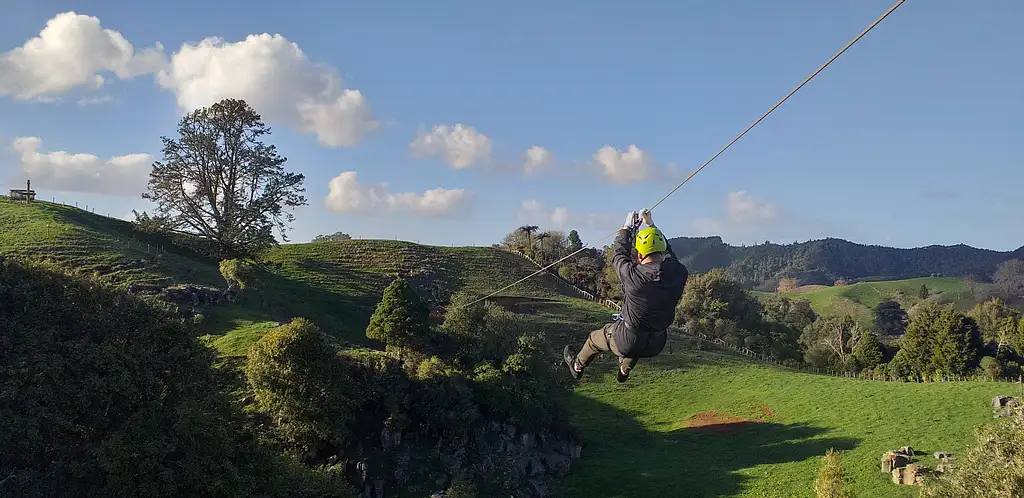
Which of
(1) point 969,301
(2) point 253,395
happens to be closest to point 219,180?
(2) point 253,395

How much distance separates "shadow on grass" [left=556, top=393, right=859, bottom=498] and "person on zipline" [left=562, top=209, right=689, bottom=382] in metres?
24.9

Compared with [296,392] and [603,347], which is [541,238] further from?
[603,347]

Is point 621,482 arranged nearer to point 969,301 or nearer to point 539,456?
point 539,456

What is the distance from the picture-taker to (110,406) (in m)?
19.6

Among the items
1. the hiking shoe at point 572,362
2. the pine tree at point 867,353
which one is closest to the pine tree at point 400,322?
the hiking shoe at point 572,362

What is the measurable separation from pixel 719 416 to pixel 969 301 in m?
156

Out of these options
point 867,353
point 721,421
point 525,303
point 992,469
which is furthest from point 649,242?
point 867,353

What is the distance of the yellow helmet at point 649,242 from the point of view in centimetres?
913

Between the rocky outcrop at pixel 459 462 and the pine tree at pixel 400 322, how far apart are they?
300 inches

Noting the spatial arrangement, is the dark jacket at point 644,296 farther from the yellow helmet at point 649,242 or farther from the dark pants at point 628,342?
the yellow helmet at point 649,242

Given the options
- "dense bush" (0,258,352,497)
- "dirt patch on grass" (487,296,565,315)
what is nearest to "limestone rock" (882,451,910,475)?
"dense bush" (0,258,352,497)

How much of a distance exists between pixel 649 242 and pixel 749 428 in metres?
37.3

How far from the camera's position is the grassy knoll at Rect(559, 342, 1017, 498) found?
32406 mm

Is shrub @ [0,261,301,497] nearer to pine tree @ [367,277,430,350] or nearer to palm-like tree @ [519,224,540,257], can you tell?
pine tree @ [367,277,430,350]
